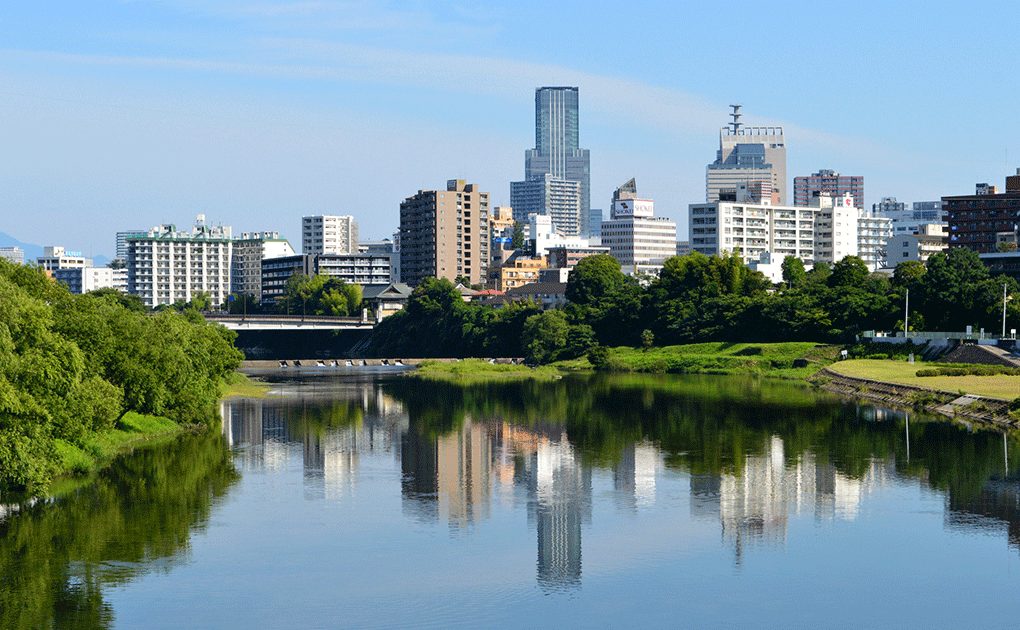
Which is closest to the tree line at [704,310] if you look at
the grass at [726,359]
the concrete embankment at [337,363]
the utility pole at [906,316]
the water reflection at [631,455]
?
the utility pole at [906,316]

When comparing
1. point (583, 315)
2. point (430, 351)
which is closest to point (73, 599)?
point (583, 315)

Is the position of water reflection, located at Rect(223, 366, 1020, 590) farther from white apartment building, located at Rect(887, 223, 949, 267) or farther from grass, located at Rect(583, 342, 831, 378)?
white apartment building, located at Rect(887, 223, 949, 267)

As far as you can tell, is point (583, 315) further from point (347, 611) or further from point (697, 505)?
point (347, 611)

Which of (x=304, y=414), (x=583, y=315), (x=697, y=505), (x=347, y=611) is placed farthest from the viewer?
(x=583, y=315)

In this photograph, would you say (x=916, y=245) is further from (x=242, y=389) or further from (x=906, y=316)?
(x=242, y=389)

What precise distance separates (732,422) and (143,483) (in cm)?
3326

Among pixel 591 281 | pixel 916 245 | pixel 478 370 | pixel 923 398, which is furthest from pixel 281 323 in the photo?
pixel 916 245

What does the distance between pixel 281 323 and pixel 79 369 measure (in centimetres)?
10765

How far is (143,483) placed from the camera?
41000 millimetres

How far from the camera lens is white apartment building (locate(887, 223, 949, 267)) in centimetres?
17900

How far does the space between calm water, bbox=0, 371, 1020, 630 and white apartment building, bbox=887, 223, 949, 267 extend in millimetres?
128200

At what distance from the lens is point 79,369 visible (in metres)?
35.8

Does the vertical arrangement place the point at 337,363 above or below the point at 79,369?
below

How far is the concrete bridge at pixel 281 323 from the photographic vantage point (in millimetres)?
137750
